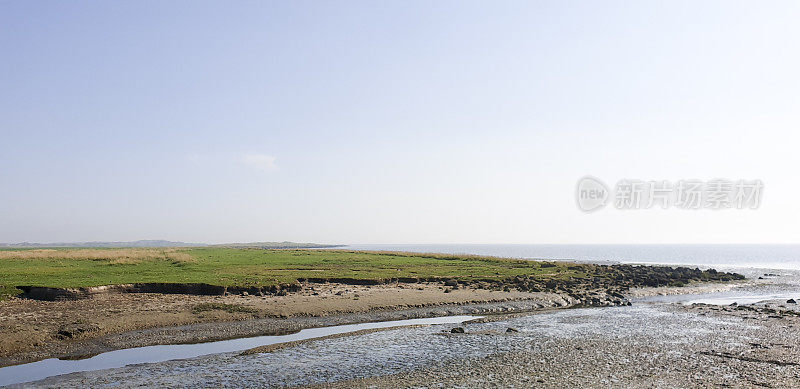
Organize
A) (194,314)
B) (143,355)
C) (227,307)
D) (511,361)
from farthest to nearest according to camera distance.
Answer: (227,307)
(194,314)
(143,355)
(511,361)

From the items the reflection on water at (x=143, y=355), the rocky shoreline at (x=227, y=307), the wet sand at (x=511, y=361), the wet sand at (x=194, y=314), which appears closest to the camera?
the wet sand at (x=511, y=361)

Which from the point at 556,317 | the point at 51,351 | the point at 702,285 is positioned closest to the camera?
the point at 51,351

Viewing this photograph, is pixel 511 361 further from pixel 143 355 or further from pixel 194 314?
pixel 194 314

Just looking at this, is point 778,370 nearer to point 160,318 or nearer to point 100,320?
point 160,318

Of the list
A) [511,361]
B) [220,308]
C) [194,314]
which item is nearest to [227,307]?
[220,308]

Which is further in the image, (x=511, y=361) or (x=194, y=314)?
(x=194, y=314)

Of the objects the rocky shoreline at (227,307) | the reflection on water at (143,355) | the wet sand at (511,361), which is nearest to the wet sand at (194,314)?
the rocky shoreline at (227,307)

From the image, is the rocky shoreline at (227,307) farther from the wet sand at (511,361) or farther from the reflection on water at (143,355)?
the wet sand at (511,361)

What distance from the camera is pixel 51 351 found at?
71.1ft

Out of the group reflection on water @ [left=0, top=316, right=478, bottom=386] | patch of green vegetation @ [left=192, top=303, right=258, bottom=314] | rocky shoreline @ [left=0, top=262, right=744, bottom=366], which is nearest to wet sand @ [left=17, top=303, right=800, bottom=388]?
reflection on water @ [left=0, top=316, right=478, bottom=386]

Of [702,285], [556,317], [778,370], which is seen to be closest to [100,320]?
[556,317]

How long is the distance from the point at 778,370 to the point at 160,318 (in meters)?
30.9

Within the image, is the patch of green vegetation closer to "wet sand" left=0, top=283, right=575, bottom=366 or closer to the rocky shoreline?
the rocky shoreline

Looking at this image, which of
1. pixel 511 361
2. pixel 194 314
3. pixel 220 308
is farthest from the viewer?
pixel 220 308
